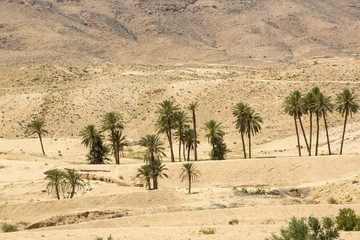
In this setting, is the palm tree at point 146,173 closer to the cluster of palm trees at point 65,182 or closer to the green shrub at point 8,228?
the cluster of palm trees at point 65,182

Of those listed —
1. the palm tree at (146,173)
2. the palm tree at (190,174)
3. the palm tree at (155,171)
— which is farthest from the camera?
the palm tree at (190,174)

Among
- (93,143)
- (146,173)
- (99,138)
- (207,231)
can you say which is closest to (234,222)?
(207,231)

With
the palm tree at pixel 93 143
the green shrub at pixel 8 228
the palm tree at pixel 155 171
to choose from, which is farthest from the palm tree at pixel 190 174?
the green shrub at pixel 8 228

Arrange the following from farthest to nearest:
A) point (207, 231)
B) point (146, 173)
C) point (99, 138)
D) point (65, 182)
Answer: point (99, 138) → point (146, 173) → point (65, 182) → point (207, 231)

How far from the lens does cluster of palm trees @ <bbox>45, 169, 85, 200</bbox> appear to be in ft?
149

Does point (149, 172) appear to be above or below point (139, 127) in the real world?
below

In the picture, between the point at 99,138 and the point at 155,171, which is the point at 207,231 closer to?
the point at 155,171

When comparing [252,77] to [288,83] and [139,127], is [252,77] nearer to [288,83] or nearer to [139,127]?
[288,83]

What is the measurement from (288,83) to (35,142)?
5214cm

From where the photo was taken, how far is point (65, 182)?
4641 cm

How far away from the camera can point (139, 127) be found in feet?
324

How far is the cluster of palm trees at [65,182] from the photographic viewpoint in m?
45.5

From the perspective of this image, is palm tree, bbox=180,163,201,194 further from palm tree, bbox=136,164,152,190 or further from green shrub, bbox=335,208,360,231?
green shrub, bbox=335,208,360,231

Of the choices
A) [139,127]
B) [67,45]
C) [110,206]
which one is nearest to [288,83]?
[139,127]
